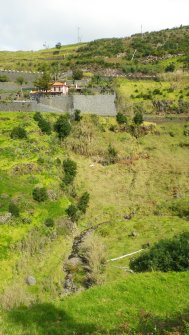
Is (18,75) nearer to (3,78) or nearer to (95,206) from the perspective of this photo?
(3,78)

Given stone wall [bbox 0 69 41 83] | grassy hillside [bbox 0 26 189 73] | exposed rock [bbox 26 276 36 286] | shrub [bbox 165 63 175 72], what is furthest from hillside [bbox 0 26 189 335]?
grassy hillside [bbox 0 26 189 73]

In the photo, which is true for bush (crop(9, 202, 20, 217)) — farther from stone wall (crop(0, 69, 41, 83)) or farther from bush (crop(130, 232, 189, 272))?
stone wall (crop(0, 69, 41, 83))

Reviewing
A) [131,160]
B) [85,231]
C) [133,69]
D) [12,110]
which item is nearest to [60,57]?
[133,69]

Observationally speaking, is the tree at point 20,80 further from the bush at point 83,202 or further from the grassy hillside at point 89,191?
the bush at point 83,202

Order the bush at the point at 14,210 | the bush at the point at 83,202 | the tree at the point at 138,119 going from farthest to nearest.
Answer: the tree at the point at 138,119 → the bush at the point at 83,202 → the bush at the point at 14,210

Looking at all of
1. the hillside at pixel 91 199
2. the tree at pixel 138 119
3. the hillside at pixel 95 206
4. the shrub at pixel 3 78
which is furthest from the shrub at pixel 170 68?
the shrub at pixel 3 78

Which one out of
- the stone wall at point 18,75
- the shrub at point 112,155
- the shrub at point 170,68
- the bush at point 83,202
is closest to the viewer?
the bush at point 83,202

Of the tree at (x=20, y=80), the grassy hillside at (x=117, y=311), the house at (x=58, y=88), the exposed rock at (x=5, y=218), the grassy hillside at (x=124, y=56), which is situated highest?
the grassy hillside at (x=124, y=56)
